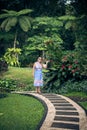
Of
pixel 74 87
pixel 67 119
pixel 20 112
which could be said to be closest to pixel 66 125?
pixel 67 119

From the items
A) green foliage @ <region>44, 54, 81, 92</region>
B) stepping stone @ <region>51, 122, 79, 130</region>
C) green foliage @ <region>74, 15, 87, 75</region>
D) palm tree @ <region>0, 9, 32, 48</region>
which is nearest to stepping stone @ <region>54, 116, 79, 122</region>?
stepping stone @ <region>51, 122, 79, 130</region>

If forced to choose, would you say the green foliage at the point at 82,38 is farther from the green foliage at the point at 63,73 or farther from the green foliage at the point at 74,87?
the green foliage at the point at 63,73

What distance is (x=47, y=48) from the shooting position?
15.6 m

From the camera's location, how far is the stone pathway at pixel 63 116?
25.4 ft

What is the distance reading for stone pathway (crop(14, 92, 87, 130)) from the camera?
25.4 ft

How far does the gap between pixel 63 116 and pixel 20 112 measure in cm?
158

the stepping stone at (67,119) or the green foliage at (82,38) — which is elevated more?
the green foliage at (82,38)

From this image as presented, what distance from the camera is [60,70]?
47.9ft

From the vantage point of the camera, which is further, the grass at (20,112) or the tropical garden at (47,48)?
the grass at (20,112)

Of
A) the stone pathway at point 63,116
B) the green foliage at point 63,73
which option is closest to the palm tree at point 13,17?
the stone pathway at point 63,116

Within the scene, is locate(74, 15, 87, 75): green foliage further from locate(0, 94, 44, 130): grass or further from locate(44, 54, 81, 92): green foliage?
locate(0, 94, 44, 130): grass

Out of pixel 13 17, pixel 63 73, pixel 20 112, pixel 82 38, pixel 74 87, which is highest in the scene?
pixel 13 17

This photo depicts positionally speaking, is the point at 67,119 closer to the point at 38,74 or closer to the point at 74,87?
the point at 38,74

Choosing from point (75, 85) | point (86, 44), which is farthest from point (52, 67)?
point (86, 44)
